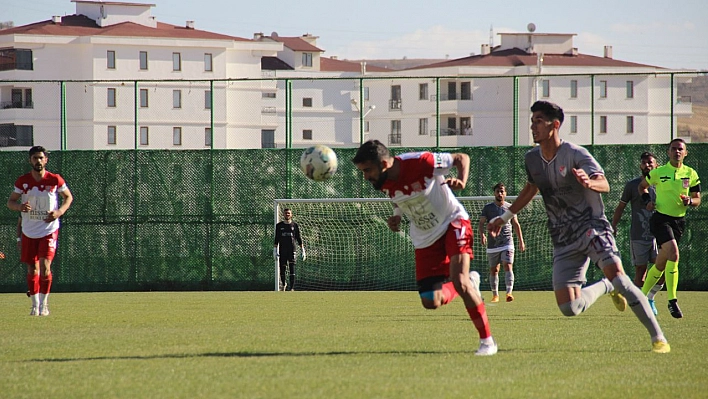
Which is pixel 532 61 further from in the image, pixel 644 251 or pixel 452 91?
pixel 644 251

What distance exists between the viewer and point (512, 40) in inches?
3789

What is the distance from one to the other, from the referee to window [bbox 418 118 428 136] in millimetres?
59457

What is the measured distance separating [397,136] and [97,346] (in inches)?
2492

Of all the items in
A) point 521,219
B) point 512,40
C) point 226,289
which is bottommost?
point 226,289

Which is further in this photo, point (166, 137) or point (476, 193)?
point (166, 137)

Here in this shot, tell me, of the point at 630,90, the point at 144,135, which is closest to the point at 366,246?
the point at 144,135

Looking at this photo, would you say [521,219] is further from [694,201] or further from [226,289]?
[694,201]

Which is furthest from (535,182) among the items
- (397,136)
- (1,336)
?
(397,136)

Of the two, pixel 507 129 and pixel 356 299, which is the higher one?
pixel 507 129

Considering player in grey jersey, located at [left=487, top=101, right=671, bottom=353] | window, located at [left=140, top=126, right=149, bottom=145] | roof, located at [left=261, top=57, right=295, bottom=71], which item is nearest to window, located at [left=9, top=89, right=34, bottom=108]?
window, located at [left=140, top=126, right=149, bottom=145]

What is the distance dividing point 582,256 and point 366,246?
1566cm

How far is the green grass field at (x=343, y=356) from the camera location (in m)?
7.00

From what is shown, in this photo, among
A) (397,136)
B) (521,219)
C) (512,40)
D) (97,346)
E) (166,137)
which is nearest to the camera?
(97,346)

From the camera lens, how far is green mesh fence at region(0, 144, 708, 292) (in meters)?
24.7
